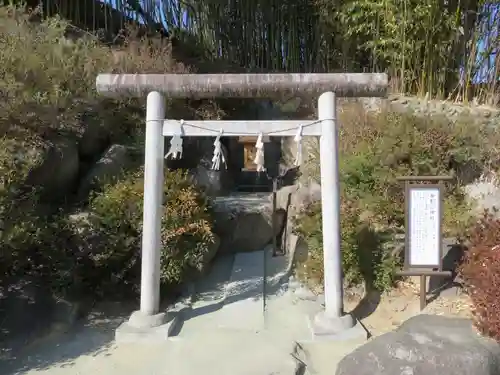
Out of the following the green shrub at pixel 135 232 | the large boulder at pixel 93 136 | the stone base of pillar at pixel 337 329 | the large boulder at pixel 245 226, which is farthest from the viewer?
the large boulder at pixel 245 226

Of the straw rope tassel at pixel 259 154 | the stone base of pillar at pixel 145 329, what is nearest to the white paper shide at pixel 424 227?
the straw rope tassel at pixel 259 154

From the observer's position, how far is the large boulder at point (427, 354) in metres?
2.72

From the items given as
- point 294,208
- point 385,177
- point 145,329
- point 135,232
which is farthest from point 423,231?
point 135,232

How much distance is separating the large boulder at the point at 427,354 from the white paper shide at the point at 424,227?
1.05 metres

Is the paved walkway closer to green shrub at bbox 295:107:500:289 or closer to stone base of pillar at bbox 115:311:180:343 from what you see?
stone base of pillar at bbox 115:311:180:343

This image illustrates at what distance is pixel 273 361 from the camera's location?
3434mm

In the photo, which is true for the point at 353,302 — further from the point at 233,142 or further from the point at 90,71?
the point at 233,142

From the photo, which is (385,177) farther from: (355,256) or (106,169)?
(106,169)

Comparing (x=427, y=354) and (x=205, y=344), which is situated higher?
(x=427, y=354)

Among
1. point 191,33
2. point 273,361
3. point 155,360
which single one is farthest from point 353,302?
point 191,33

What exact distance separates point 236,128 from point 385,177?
7.57 feet

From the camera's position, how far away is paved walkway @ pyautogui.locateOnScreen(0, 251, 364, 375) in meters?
3.37

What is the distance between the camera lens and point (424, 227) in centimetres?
414

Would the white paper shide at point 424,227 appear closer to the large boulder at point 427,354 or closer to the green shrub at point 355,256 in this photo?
the green shrub at point 355,256
